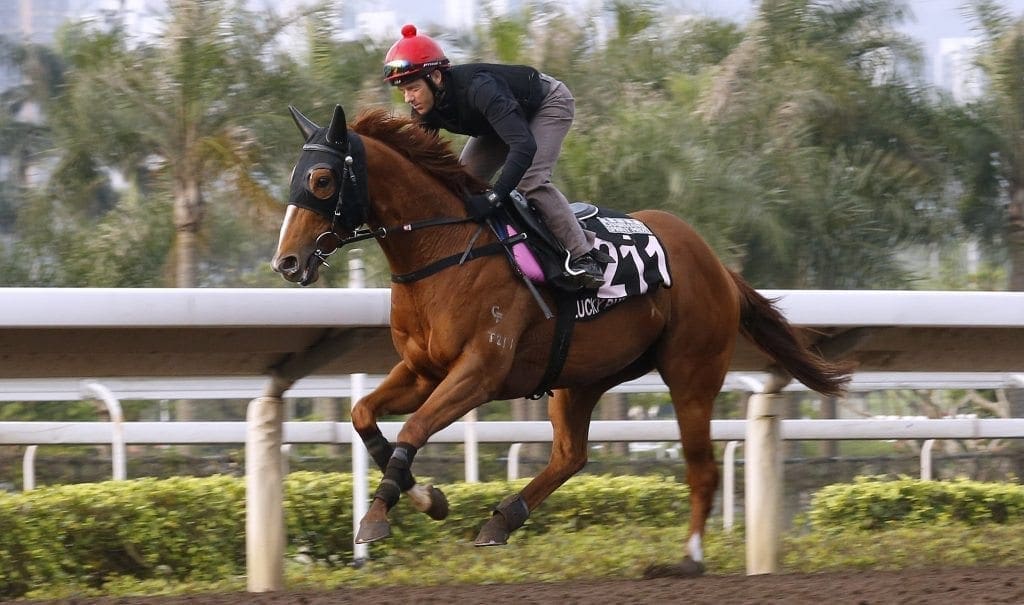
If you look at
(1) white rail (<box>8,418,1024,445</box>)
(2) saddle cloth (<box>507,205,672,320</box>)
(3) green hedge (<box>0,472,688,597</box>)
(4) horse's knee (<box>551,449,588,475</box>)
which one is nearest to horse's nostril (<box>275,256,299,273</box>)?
(2) saddle cloth (<box>507,205,672,320</box>)

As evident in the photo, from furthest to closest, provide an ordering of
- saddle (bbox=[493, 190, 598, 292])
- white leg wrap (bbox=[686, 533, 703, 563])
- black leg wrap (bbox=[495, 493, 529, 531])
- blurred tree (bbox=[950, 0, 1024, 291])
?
blurred tree (bbox=[950, 0, 1024, 291]), white leg wrap (bbox=[686, 533, 703, 563]), black leg wrap (bbox=[495, 493, 529, 531]), saddle (bbox=[493, 190, 598, 292])

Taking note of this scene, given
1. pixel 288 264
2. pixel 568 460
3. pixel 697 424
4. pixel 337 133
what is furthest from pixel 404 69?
pixel 697 424

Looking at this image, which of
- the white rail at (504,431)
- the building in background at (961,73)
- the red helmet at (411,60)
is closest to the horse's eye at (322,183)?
the red helmet at (411,60)

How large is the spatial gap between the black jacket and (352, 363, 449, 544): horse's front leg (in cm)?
83

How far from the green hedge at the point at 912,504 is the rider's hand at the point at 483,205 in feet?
14.5

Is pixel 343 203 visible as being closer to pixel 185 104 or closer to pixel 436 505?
pixel 436 505

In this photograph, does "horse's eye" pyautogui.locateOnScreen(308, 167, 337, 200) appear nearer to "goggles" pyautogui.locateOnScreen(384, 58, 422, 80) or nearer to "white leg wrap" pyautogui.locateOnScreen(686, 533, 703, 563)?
"goggles" pyautogui.locateOnScreen(384, 58, 422, 80)

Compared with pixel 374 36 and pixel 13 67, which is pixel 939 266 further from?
pixel 13 67

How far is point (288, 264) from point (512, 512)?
150 centimetres

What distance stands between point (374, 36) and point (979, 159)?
6538mm

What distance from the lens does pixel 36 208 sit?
14.2 m

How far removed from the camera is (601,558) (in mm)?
6539

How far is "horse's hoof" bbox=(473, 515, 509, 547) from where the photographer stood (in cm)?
543

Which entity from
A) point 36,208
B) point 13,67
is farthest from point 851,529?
point 13,67
